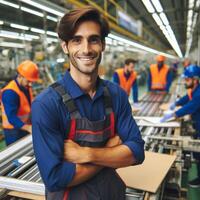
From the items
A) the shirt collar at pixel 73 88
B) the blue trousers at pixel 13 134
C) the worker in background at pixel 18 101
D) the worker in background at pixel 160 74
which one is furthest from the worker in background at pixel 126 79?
the shirt collar at pixel 73 88

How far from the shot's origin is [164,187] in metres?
1.91

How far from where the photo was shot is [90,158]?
47.7 inches

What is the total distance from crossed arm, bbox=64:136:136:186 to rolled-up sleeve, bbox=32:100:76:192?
0.03m

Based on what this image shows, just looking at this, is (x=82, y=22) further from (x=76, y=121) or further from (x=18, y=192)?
(x=18, y=192)

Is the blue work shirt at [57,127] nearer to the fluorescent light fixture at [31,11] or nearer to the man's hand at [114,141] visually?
the man's hand at [114,141]

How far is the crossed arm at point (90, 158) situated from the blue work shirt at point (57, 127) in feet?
0.11

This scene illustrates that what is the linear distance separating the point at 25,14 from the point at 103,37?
193 inches

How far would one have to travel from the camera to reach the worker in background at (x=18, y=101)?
2.93 m

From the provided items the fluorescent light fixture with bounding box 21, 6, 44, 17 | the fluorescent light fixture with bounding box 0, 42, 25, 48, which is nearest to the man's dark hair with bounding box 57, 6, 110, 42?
the fluorescent light fixture with bounding box 21, 6, 44, 17

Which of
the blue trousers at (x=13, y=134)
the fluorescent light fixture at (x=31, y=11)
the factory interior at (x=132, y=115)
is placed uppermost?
the fluorescent light fixture at (x=31, y=11)

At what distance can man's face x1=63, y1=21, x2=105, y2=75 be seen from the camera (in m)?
1.25

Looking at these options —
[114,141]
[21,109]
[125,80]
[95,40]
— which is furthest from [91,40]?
[125,80]

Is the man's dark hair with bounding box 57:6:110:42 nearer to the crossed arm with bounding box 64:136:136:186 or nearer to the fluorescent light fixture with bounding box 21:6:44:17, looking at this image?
the crossed arm with bounding box 64:136:136:186

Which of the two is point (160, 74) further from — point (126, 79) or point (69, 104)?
point (69, 104)
